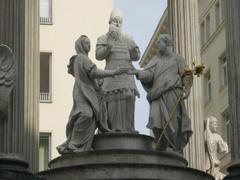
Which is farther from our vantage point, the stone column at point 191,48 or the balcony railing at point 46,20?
the balcony railing at point 46,20

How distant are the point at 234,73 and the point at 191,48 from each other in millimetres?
4387

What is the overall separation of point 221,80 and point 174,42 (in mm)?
21290

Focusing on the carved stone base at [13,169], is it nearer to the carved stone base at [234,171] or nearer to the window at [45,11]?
the carved stone base at [234,171]

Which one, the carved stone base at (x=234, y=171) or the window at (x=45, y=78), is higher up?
the window at (x=45, y=78)

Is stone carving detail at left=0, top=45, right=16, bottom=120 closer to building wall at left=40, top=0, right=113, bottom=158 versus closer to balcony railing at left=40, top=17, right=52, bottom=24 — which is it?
building wall at left=40, top=0, right=113, bottom=158

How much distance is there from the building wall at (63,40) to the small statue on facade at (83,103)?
19.0 meters

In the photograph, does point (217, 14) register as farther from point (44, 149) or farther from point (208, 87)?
point (44, 149)

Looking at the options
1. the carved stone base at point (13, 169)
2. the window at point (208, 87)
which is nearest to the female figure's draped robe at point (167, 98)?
the carved stone base at point (13, 169)

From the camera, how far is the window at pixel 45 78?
2203 inches

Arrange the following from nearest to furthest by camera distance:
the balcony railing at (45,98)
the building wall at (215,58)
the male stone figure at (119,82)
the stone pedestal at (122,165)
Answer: the stone pedestal at (122,165)
the male stone figure at (119,82)
the balcony railing at (45,98)
the building wall at (215,58)

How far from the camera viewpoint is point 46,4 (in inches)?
2277

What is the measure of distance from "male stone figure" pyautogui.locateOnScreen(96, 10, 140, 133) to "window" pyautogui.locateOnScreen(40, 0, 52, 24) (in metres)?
20.6

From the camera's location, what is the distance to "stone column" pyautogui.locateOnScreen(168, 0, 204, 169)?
37844 mm

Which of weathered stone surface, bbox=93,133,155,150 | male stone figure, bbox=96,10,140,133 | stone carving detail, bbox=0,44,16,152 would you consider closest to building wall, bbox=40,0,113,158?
male stone figure, bbox=96,10,140,133
